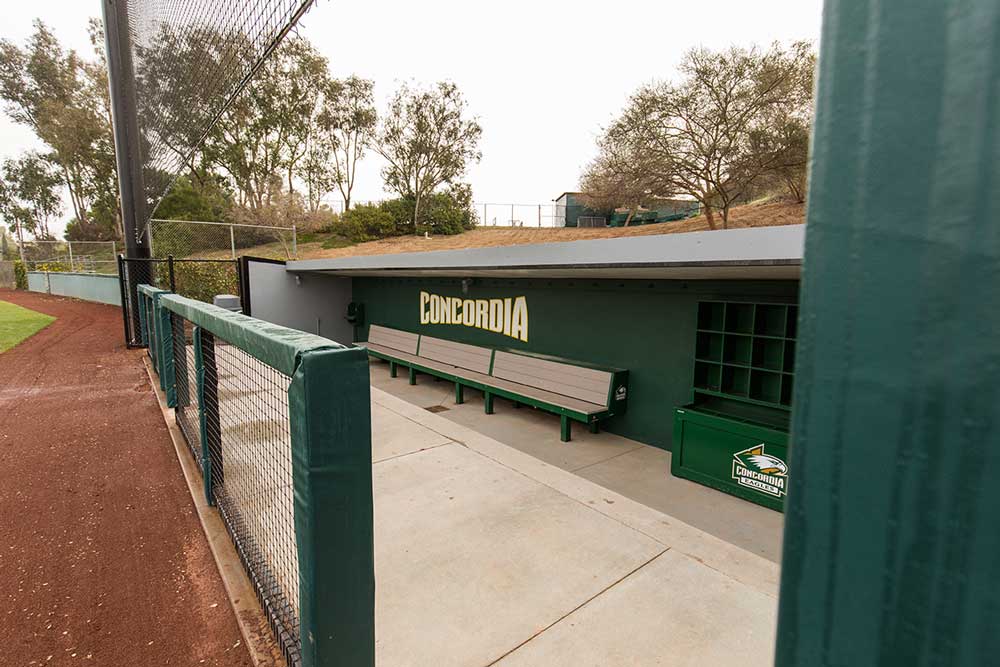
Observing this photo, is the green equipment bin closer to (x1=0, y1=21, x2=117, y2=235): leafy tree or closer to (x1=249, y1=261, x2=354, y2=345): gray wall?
(x1=249, y1=261, x2=354, y2=345): gray wall

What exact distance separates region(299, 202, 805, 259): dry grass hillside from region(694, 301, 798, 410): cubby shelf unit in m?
11.4

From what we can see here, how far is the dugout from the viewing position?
3.76m

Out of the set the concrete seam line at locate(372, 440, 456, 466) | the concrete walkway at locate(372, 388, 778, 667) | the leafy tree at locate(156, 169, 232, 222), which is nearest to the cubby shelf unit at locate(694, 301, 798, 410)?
the concrete walkway at locate(372, 388, 778, 667)

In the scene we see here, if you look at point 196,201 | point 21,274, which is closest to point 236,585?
point 196,201

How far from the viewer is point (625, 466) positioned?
5.19 m

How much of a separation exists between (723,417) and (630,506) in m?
1.41

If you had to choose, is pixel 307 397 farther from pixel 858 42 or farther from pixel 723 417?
pixel 723 417

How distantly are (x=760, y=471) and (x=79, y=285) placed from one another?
2415 centimetres

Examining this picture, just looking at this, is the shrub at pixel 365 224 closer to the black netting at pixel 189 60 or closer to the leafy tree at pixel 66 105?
the leafy tree at pixel 66 105

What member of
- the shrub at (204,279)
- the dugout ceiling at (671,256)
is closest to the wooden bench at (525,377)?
the dugout ceiling at (671,256)

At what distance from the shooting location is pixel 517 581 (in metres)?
2.85

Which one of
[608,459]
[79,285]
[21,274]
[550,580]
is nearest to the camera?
[550,580]

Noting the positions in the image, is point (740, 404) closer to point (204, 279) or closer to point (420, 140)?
point (204, 279)

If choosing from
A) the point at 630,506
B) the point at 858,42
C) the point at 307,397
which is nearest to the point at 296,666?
the point at 307,397
